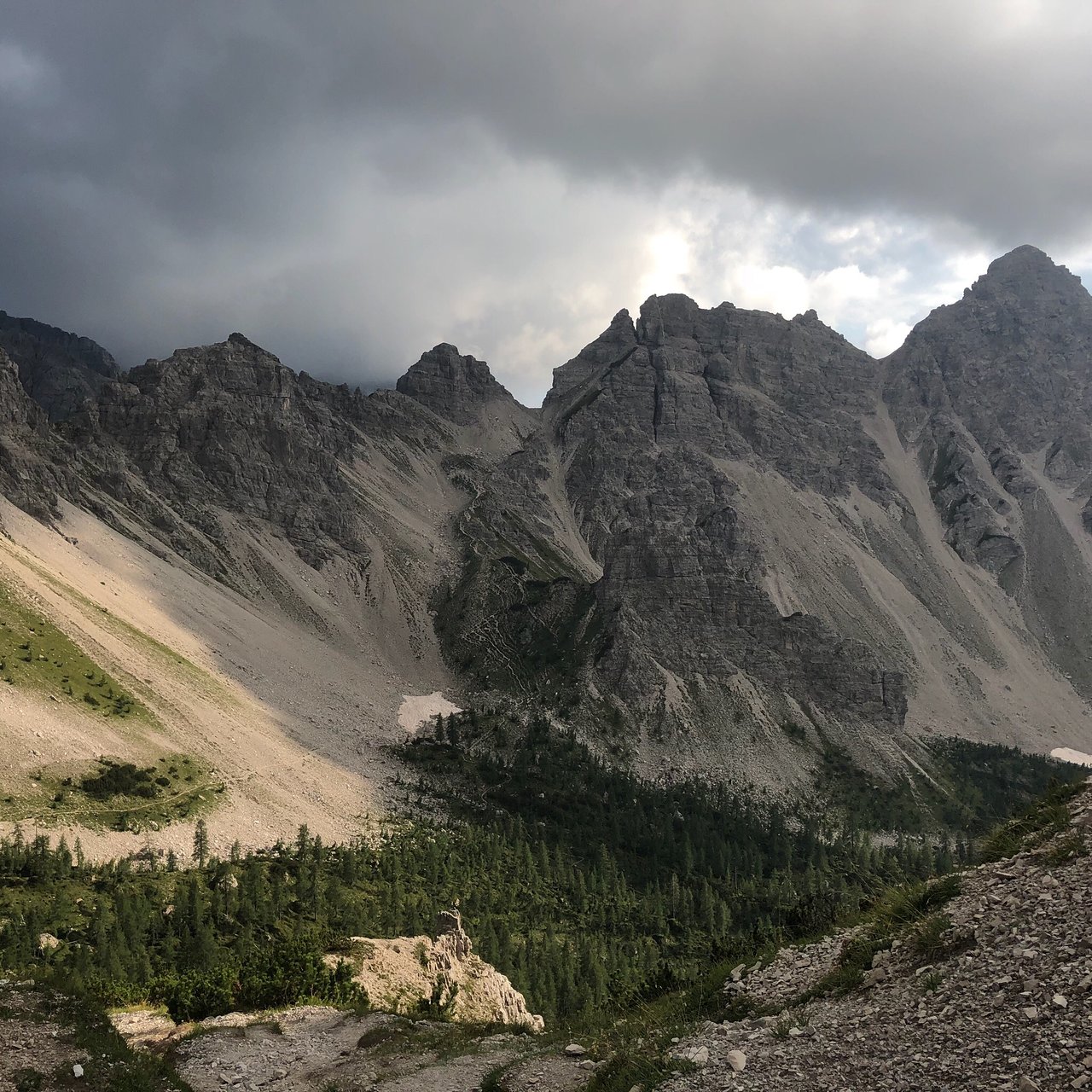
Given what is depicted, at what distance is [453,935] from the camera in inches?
2143

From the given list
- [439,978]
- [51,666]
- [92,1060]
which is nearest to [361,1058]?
[92,1060]

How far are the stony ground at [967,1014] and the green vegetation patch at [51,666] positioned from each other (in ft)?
380

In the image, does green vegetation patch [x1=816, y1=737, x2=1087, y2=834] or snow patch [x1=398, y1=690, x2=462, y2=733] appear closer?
green vegetation patch [x1=816, y1=737, x2=1087, y2=834]

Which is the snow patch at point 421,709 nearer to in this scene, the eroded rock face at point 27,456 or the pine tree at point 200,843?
the pine tree at point 200,843

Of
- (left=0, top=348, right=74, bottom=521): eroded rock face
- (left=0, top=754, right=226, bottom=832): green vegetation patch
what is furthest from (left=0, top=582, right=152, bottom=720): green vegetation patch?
(left=0, top=348, right=74, bottom=521): eroded rock face

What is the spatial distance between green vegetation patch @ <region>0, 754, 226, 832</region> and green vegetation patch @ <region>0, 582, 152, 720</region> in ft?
39.8

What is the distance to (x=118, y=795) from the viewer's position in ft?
322

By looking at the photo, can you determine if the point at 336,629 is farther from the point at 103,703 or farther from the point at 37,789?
the point at 37,789

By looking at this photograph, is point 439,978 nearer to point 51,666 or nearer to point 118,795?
point 118,795

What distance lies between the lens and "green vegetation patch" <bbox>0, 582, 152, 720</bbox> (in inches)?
4284

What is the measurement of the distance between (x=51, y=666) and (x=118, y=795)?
26.4 m

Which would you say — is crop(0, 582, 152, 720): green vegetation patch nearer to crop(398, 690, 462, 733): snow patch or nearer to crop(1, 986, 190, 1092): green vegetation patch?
crop(398, 690, 462, 733): snow patch

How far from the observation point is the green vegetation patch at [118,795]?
9019 centimetres

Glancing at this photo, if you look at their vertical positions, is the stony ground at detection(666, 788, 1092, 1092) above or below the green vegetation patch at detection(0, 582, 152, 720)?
below
